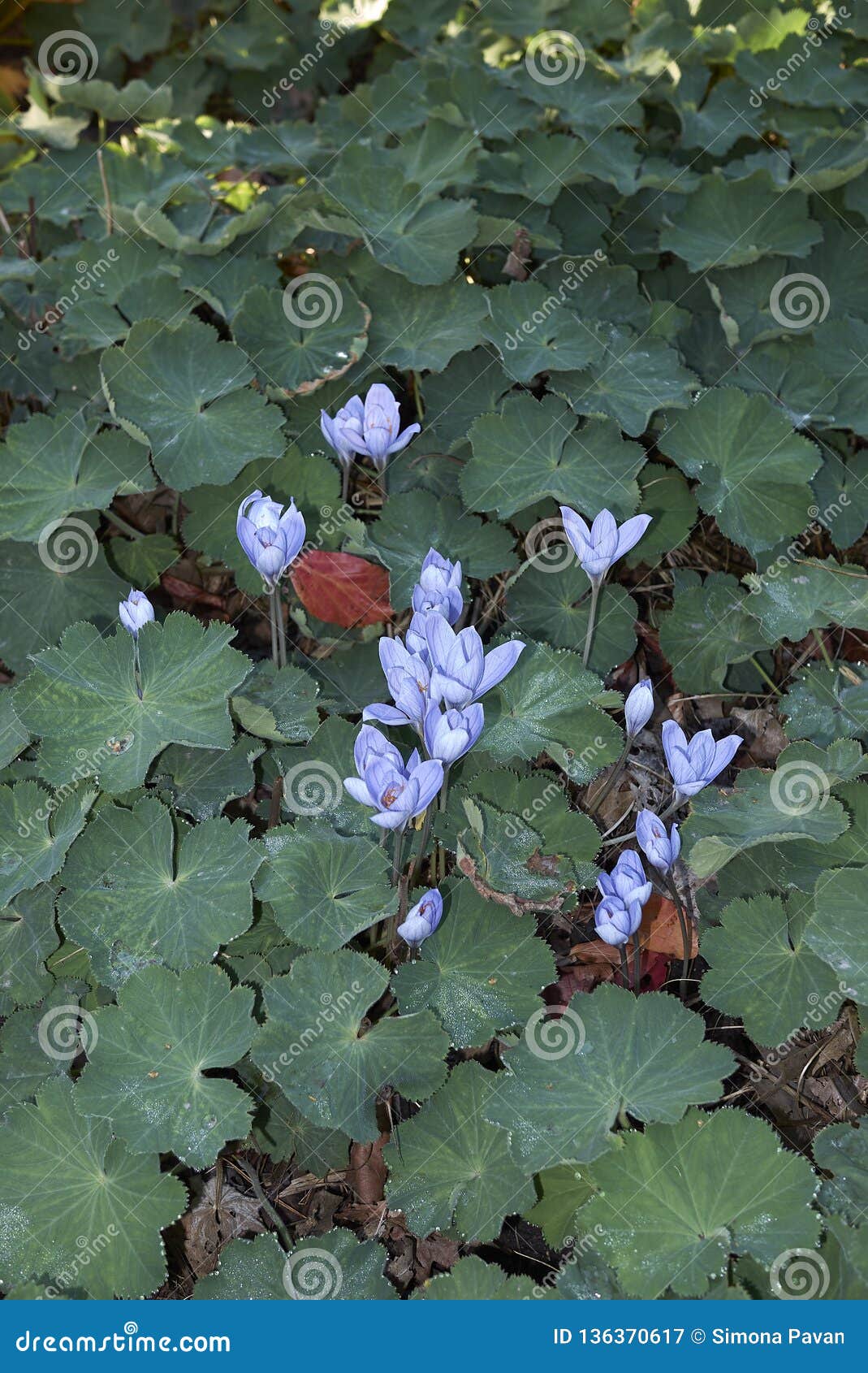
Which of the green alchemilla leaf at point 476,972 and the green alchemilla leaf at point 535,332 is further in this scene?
the green alchemilla leaf at point 535,332

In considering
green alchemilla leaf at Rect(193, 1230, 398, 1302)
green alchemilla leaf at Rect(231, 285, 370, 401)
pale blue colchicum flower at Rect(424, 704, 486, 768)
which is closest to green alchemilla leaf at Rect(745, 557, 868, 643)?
pale blue colchicum flower at Rect(424, 704, 486, 768)

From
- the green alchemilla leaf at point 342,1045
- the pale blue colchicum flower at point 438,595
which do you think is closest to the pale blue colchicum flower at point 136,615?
the pale blue colchicum flower at point 438,595

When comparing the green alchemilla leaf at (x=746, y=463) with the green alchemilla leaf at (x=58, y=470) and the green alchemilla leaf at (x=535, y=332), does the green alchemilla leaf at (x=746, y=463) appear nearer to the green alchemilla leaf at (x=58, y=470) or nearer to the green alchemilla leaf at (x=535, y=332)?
the green alchemilla leaf at (x=535, y=332)

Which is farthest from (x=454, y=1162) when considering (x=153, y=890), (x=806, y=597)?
(x=806, y=597)

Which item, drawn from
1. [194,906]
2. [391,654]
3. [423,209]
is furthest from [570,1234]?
[423,209]

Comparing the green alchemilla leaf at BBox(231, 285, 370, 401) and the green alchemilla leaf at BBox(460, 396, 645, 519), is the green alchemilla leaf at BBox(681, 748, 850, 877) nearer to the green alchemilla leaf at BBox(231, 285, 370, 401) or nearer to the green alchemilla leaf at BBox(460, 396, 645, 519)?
the green alchemilla leaf at BBox(460, 396, 645, 519)

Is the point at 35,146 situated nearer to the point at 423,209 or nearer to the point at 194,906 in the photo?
the point at 423,209
